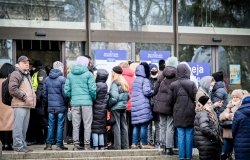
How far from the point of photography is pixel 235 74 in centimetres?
1817

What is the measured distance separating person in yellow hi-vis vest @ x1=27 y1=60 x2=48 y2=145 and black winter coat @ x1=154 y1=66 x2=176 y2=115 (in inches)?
104

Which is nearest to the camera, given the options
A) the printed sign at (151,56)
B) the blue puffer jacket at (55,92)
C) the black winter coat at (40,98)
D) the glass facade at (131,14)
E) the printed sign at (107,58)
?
the blue puffer jacket at (55,92)

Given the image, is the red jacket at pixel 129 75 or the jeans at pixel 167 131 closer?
the jeans at pixel 167 131

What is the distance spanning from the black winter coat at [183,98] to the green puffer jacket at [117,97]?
3.83 ft

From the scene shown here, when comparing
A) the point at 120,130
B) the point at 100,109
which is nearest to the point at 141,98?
the point at 120,130

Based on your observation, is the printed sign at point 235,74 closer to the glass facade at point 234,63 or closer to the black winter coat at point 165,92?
the glass facade at point 234,63

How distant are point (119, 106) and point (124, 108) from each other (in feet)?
0.46

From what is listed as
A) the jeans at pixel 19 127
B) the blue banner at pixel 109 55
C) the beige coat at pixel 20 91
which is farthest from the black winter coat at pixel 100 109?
the blue banner at pixel 109 55

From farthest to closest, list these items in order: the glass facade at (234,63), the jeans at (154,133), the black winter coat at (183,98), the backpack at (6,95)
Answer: the glass facade at (234,63)
the jeans at (154,133)
the backpack at (6,95)
the black winter coat at (183,98)

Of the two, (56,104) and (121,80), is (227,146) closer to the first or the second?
(121,80)

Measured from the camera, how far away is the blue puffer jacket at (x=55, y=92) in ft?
43.2

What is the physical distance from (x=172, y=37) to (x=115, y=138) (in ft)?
17.2

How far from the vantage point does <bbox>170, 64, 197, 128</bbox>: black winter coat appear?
12367 mm

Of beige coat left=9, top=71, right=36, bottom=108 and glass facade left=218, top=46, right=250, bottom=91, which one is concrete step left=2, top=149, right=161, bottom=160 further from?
glass facade left=218, top=46, right=250, bottom=91
